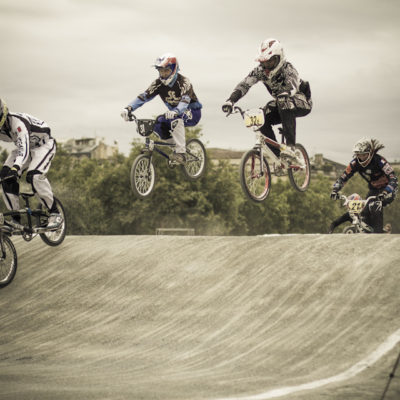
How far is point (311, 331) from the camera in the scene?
7.04m

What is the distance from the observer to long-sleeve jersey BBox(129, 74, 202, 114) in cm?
1271

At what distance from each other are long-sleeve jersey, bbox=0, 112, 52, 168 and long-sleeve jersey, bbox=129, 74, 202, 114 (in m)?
2.29

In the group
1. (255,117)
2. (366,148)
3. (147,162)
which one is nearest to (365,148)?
(366,148)

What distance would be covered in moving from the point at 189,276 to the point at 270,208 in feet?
175

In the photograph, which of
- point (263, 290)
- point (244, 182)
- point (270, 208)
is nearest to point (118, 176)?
point (270, 208)

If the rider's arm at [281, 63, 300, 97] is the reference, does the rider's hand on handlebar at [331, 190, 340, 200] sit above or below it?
below

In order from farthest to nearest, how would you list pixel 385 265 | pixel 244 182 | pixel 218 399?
1. pixel 244 182
2. pixel 385 265
3. pixel 218 399

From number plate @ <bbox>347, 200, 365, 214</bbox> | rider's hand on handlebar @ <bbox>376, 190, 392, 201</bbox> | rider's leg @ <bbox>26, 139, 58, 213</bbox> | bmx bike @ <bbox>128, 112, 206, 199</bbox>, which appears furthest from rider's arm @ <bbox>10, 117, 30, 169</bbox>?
rider's hand on handlebar @ <bbox>376, 190, 392, 201</bbox>

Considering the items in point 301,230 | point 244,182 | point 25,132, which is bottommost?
point 301,230

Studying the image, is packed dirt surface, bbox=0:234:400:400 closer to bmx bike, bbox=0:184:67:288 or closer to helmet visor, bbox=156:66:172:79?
bmx bike, bbox=0:184:67:288

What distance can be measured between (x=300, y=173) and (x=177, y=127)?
119 inches

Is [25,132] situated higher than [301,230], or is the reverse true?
[25,132]

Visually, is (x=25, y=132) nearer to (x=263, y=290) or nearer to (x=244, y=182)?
(x=244, y=182)

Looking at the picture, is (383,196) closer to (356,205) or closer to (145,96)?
(356,205)
